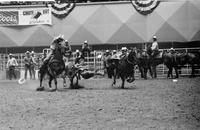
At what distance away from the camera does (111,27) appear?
34469 millimetres

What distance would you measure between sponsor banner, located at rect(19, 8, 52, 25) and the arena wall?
1.46 feet

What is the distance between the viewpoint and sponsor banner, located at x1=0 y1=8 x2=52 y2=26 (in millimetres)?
34062

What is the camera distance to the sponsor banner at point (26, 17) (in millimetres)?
34062

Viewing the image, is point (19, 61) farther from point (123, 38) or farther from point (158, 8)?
point (158, 8)

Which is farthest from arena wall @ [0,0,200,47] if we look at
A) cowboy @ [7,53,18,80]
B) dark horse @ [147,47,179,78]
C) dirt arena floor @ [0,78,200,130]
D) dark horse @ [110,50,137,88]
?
dirt arena floor @ [0,78,200,130]

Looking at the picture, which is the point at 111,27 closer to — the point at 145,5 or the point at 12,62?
the point at 145,5

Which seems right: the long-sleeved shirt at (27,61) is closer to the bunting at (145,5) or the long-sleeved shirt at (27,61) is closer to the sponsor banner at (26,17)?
the sponsor banner at (26,17)

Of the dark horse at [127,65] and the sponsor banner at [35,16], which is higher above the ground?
the sponsor banner at [35,16]

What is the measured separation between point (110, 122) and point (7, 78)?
23.7m

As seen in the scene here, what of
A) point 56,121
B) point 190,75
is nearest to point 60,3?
point 190,75

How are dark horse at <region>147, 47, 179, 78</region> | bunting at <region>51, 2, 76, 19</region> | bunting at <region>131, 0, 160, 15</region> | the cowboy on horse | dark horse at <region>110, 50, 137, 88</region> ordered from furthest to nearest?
1. bunting at <region>51, 2, 76, 19</region>
2. bunting at <region>131, 0, 160, 15</region>
3. dark horse at <region>147, 47, 179, 78</region>
4. dark horse at <region>110, 50, 137, 88</region>
5. the cowboy on horse

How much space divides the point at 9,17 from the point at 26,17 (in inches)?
48.4

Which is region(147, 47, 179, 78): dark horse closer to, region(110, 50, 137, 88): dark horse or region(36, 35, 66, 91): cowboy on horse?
region(110, 50, 137, 88): dark horse

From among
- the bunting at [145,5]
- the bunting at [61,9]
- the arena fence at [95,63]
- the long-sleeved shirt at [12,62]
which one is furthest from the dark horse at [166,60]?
the long-sleeved shirt at [12,62]
